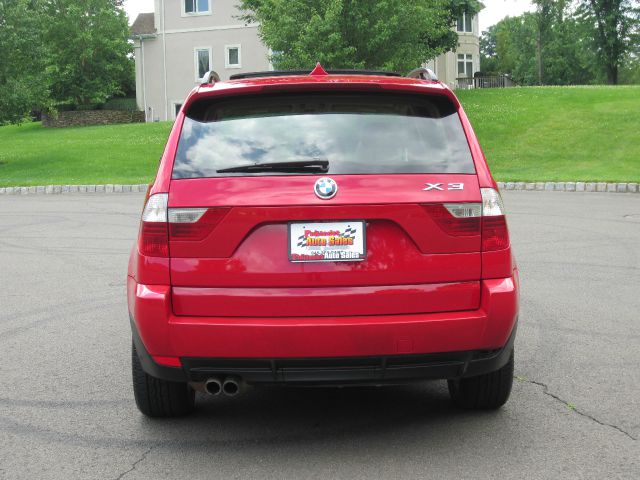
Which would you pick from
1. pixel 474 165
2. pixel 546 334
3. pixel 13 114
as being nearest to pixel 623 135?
pixel 13 114

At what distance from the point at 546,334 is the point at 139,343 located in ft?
11.3

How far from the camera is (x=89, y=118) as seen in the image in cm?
5562

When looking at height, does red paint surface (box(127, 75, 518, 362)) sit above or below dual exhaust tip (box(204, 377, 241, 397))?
above

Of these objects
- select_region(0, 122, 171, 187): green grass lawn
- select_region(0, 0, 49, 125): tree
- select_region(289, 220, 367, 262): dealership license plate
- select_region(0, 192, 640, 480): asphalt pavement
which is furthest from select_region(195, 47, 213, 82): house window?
select_region(289, 220, 367, 262): dealership license plate

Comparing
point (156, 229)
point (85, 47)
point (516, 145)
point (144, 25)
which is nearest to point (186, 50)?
point (144, 25)

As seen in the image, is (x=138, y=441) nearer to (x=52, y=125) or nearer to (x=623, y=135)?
(x=623, y=135)

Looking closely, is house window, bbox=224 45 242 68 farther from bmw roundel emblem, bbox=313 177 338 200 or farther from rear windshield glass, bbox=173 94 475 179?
bmw roundel emblem, bbox=313 177 338 200

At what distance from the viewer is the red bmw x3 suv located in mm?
3725

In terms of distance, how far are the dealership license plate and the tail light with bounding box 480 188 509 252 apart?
60 cm

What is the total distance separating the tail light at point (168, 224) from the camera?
3789 millimetres

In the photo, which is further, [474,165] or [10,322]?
[10,322]

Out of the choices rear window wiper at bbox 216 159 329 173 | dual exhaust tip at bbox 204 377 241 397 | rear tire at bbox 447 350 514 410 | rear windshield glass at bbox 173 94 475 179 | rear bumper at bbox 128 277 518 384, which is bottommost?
rear tire at bbox 447 350 514 410

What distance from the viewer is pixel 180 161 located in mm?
3951

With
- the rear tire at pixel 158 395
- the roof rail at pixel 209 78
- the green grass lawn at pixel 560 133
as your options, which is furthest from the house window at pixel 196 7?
the rear tire at pixel 158 395
